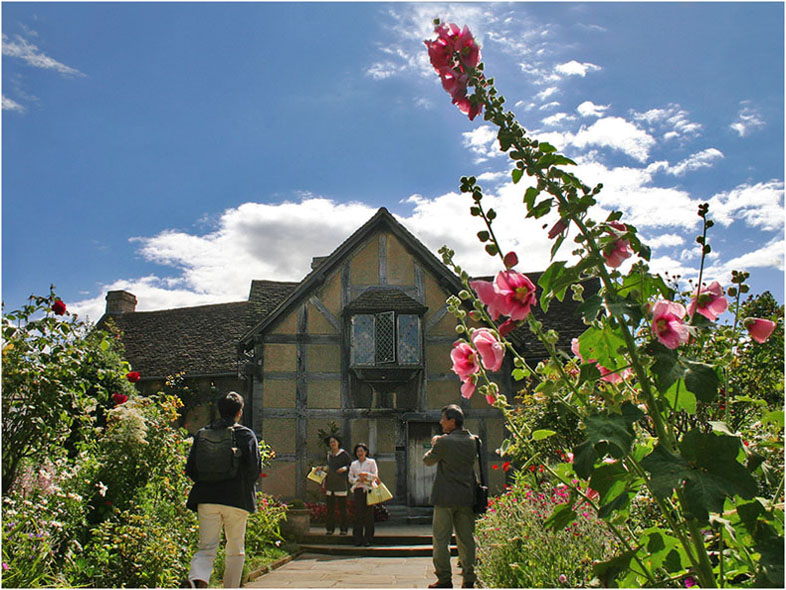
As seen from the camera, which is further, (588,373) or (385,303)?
(385,303)

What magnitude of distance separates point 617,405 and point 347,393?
37.4 ft

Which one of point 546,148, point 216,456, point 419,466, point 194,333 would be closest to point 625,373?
point 546,148

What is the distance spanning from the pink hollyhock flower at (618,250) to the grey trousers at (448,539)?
4.57 m

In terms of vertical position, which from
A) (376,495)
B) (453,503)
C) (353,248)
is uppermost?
(353,248)

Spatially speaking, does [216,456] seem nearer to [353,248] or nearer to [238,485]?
[238,485]

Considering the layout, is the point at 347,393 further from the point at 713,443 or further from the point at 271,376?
the point at 713,443

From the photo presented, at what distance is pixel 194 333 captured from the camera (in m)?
20.2

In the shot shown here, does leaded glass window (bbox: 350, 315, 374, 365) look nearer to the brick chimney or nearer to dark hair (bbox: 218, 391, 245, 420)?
dark hair (bbox: 218, 391, 245, 420)

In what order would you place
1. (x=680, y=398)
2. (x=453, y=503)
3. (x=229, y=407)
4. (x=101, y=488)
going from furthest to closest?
1. (x=101, y=488)
2. (x=453, y=503)
3. (x=229, y=407)
4. (x=680, y=398)

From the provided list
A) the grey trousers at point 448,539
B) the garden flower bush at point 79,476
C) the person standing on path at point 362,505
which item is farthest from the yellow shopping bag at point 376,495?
A: the grey trousers at point 448,539

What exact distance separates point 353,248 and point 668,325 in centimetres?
1230

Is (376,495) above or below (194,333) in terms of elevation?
below

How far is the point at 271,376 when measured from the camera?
1274 centimetres

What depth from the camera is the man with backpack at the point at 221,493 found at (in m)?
4.65
